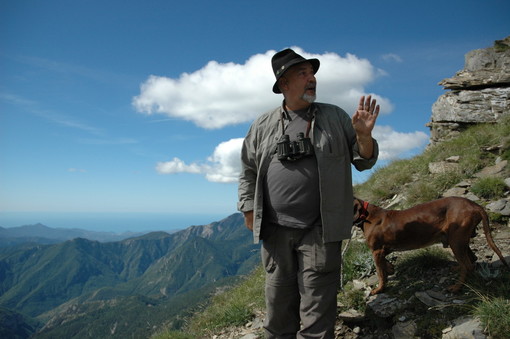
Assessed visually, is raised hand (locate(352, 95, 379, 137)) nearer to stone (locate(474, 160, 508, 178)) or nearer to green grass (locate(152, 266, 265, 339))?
green grass (locate(152, 266, 265, 339))

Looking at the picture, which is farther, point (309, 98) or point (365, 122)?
point (309, 98)

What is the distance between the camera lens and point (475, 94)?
11.9m

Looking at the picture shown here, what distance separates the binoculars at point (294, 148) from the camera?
328 cm

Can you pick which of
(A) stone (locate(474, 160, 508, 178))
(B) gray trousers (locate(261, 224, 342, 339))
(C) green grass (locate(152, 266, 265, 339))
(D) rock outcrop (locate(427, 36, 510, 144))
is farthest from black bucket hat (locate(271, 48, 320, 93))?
(D) rock outcrop (locate(427, 36, 510, 144))

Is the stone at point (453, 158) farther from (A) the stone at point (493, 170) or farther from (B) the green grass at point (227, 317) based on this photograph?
(B) the green grass at point (227, 317)

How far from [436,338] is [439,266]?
1675mm

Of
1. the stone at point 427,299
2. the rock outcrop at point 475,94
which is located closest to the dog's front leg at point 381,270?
the stone at point 427,299

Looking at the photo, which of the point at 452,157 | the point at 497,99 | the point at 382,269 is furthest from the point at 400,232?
the point at 497,99

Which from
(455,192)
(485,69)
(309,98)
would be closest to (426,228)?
(309,98)

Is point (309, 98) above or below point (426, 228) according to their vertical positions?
above

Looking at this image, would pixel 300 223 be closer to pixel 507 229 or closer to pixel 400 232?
pixel 400 232

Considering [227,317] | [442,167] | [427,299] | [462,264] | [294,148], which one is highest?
[442,167]

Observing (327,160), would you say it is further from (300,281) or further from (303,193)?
(300,281)

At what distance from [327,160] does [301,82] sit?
0.89m
